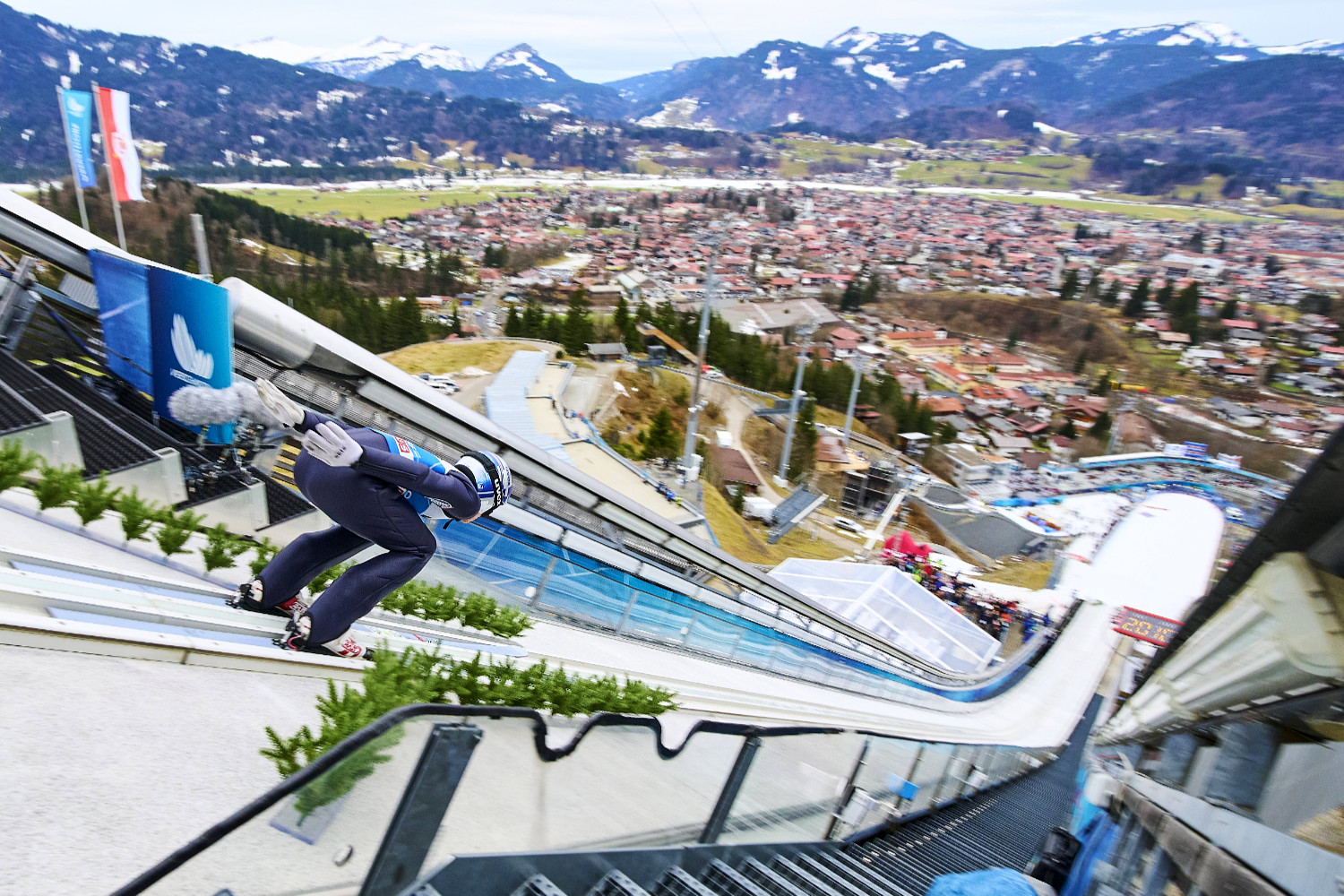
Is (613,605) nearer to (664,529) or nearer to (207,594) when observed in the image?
(664,529)

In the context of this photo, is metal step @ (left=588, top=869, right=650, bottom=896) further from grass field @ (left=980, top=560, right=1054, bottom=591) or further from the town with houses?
grass field @ (left=980, top=560, right=1054, bottom=591)

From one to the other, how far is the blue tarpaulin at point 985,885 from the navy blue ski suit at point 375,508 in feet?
7.55

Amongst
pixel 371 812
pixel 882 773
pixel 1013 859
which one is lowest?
pixel 1013 859

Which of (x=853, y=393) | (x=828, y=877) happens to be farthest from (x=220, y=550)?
(x=853, y=393)

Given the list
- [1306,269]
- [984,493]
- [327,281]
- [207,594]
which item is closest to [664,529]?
[207,594]

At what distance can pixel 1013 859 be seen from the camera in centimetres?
502

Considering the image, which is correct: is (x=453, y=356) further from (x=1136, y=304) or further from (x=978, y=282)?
(x=978, y=282)

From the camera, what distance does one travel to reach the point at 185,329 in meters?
3.59

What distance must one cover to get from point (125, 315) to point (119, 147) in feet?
33.6

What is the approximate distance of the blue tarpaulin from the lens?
2.69 metres

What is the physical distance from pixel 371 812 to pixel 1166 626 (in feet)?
78.8

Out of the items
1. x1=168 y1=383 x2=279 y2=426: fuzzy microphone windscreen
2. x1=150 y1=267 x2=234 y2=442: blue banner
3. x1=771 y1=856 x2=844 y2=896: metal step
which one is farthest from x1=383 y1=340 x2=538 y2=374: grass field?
x1=771 y1=856 x2=844 y2=896: metal step

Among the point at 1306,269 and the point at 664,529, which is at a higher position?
the point at 664,529

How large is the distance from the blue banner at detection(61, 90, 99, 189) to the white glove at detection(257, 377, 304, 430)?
40.9 ft
